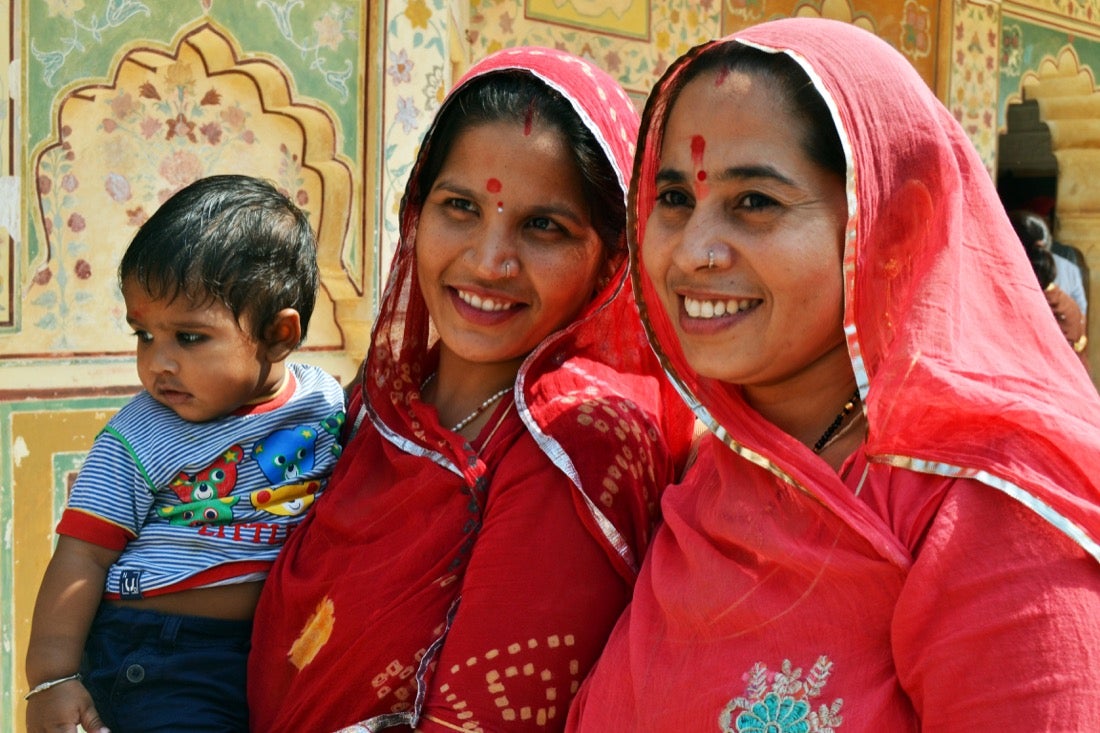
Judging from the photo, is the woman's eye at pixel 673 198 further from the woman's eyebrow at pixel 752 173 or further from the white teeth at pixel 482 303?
the white teeth at pixel 482 303

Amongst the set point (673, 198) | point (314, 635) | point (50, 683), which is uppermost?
point (673, 198)

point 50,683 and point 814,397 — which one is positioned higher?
point 814,397

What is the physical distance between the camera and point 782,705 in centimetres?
118

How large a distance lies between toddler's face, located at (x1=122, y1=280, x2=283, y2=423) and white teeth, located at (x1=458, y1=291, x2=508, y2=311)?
17.8 inches

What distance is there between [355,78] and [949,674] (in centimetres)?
321

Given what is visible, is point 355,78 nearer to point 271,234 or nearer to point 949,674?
point 271,234

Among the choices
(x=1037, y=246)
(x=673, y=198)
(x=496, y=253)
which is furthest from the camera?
(x=1037, y=246)

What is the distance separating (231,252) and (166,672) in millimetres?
642

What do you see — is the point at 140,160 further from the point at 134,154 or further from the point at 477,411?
the point at 477,411

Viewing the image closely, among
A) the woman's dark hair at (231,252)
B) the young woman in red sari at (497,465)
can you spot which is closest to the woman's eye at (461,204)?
the young woman in red sari at (497,465)

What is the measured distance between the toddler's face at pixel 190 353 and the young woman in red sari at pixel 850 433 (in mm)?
788

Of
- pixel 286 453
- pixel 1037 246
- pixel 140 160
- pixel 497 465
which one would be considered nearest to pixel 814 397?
pixel 497 465

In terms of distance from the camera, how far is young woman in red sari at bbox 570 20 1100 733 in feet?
3.45

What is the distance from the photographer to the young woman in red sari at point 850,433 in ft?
3.45
